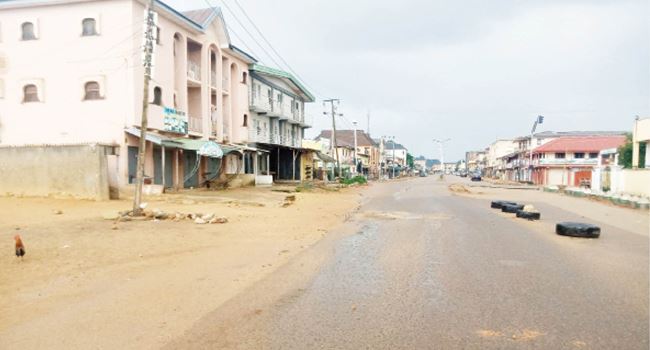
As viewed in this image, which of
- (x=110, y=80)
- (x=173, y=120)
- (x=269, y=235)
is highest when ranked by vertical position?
(x=110, y=80)

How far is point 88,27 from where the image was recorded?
983 inches

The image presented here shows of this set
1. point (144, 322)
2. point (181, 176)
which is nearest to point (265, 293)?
point (144, 322)

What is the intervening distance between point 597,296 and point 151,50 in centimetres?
1500

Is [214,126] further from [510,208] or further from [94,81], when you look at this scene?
[510,208]

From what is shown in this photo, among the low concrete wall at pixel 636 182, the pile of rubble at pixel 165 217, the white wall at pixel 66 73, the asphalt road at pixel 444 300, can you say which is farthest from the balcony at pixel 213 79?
the low concrete wall at pixel 636 182

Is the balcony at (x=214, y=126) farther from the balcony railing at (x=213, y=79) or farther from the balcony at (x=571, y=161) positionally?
the balcony at (x=571, y=161)

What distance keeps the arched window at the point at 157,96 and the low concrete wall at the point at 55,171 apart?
7.18 meters

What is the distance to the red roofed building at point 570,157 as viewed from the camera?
67062 mm

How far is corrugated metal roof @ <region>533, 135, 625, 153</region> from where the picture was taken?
222 feet

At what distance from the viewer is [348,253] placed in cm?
969

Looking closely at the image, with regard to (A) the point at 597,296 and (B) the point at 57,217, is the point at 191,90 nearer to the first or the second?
(B) the point at 57,217

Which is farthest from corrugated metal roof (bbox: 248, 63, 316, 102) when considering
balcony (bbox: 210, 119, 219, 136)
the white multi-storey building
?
the white multi-storey building

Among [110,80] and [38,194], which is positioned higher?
[110,80]

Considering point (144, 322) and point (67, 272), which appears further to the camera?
point (67, 272)
